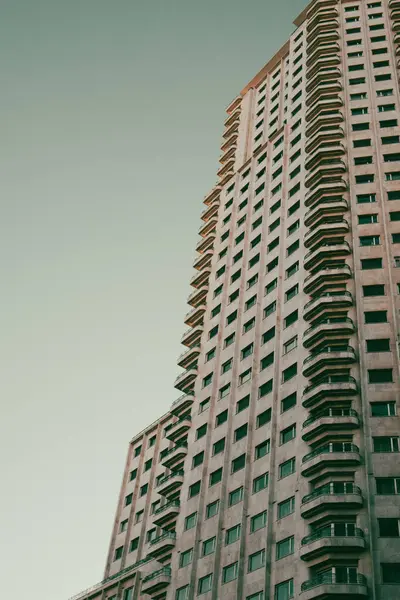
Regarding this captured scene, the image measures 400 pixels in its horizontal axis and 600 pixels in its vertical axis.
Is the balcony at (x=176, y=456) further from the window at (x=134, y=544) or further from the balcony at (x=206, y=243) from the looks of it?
the balcony at (x=206, y=243)

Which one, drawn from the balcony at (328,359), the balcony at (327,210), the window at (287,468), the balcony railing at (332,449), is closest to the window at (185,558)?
the window at (287,468)

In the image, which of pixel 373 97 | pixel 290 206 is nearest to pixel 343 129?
pixel 373 97

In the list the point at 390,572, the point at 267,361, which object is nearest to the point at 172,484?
the point at 267,361

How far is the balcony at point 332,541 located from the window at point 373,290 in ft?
54.7

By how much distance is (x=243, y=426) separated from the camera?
1953 inches

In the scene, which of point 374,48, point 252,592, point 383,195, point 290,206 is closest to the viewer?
point 252,592

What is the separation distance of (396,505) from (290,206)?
99.7 feet

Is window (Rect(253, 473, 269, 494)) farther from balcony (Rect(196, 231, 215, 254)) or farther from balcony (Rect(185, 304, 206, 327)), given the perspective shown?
balcony (Rect(196, 231, 215, 254))

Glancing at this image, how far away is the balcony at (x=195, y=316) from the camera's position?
63172 millimetres

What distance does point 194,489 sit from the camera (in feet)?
165

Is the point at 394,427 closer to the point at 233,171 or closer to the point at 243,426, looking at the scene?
the point at 243,426

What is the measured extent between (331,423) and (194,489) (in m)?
13.1

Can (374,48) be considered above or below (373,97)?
above

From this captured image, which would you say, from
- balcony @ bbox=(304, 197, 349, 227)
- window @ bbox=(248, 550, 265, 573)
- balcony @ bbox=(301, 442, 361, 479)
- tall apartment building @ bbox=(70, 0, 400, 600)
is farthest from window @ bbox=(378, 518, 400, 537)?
balcony @ bbox=(304, 197, 349, 227)
